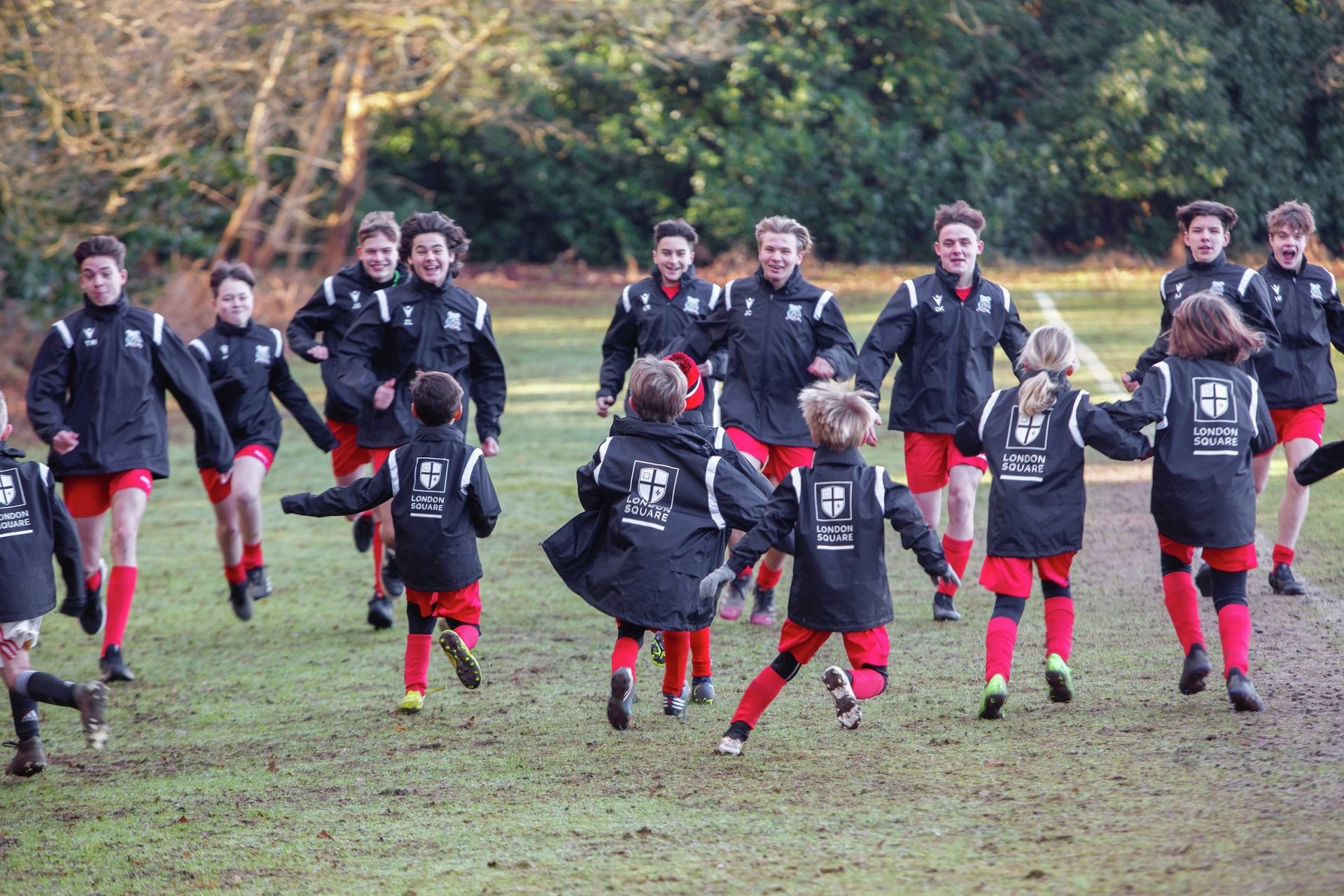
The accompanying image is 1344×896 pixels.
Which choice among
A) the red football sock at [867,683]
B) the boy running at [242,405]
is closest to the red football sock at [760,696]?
the red football sock at [867,683]

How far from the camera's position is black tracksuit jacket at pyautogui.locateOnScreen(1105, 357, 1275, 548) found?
19.0 feet

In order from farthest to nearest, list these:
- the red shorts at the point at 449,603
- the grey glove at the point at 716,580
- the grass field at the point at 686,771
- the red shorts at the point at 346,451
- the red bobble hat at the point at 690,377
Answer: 1. the red shorts at the point at 346,451
2. the red bobble hat at the point at 690,377
3. the red shorts at the point at 449,603
4. the grey glove at the point at 716,580
5. the grass field at the point at 686,771

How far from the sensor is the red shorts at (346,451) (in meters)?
8.80

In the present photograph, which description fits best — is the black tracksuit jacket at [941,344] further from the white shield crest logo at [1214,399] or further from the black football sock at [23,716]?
the black football sock at [23,716]

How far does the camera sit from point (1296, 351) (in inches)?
306

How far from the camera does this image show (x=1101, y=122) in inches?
956

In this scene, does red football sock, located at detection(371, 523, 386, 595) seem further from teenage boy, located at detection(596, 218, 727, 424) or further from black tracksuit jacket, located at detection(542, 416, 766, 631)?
black tracksuit jacket, located at detection(542, 416, 766, 631)

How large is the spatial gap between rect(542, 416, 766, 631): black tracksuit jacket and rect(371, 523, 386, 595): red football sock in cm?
270

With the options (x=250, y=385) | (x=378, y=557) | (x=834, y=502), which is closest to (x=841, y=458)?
(x=834, y=502)

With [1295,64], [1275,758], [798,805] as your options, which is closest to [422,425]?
[798,805]

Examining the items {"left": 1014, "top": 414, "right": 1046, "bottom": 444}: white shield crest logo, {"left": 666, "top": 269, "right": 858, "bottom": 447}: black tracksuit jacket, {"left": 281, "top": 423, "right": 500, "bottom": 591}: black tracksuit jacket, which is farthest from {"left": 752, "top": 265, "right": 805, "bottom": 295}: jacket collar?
{"left": 1014, "top": 414, "right": 1046, "bottom": 444}: white shield crest logo

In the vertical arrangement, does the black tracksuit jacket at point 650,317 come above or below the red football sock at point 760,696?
above

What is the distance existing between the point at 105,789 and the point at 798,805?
2.61 meters

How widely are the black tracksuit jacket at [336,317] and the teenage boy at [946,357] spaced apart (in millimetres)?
2809
